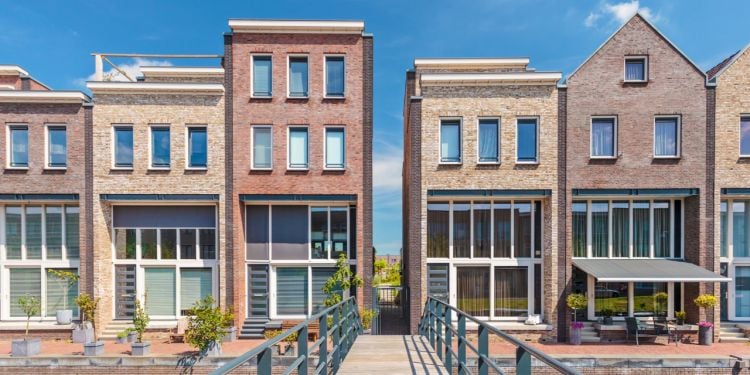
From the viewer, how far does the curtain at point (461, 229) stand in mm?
12992

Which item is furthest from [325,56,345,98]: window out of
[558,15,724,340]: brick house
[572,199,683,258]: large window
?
[572,199,683,258]: large window

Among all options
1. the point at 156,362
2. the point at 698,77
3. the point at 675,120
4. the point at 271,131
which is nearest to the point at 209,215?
the point at 271,131

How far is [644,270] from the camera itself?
11750 mm

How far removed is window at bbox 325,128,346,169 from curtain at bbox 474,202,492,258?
513 centimetres

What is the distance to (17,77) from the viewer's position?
14805 mm

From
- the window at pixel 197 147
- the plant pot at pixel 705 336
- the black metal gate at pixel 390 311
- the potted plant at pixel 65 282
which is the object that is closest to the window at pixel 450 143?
the black metal gate at pixel 390 311

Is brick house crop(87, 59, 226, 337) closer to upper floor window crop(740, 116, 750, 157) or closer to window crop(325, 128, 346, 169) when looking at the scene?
window crop(325, 128, 346, 169)

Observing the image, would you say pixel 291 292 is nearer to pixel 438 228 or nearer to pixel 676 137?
pixel 438 228

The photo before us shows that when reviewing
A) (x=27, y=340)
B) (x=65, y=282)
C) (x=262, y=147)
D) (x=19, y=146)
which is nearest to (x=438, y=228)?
(x=262, y=147)

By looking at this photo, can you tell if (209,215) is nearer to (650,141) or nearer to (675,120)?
(650,141)

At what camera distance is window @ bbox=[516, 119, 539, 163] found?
40.9 feet

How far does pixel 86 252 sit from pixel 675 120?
68.2ft

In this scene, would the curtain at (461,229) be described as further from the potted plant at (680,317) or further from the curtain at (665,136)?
the potted plant at (680,317)

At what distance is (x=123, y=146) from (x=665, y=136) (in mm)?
18808
